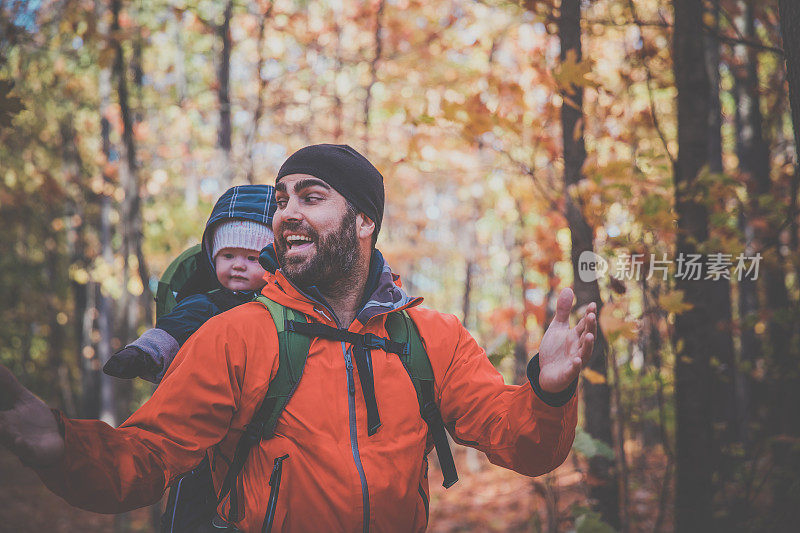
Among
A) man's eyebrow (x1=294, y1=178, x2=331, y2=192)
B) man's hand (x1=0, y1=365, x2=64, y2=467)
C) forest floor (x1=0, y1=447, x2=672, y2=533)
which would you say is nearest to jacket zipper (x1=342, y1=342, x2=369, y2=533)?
man's eyebrow (x1=294, y1=178, x2=331, y2=192)

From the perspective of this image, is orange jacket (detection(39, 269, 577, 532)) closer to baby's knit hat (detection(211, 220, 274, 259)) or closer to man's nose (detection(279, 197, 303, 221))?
man's nose (detection(279, 197, 303, 221))

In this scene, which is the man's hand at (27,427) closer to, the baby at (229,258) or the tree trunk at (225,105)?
the baby at (229,258)

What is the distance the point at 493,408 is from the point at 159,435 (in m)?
1.14

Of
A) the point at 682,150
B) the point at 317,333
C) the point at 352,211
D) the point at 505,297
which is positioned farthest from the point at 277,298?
the point at 505,297

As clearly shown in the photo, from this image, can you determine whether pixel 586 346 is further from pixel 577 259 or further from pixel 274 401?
pixel 577 259

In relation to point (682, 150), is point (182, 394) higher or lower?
lower

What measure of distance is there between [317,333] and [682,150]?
128 inches

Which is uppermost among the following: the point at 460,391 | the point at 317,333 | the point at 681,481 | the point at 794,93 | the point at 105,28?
the point at 105,28

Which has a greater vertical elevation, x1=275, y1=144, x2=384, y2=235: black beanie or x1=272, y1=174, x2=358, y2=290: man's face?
x1=275, y1=144, x2=384, y2=235: black beanie

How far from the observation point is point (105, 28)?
928 cm

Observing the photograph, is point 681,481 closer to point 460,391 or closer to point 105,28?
point 460,391

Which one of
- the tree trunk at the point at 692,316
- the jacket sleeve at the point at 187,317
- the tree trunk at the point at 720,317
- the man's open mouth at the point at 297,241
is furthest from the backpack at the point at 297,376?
the tree trunk at the point at 720,317

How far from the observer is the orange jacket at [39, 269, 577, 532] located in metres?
1.81

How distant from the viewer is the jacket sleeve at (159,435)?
1.54 m
